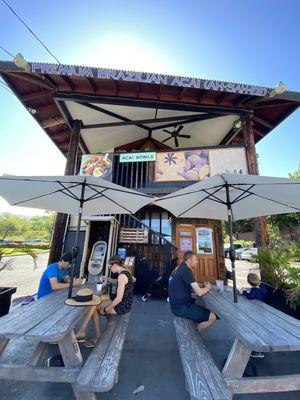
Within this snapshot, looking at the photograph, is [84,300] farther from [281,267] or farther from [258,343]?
[281,267]

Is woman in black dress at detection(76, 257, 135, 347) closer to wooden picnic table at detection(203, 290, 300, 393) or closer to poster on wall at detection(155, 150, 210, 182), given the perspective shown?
wooden picnic table at detection(203, 290, 300, 393)

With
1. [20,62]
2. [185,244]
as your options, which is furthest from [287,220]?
[20,62]

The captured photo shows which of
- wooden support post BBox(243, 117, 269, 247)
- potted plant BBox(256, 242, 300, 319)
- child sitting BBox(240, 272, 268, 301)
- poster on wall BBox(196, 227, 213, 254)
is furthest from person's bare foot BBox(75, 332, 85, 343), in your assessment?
poster on wall BBox(196, 227, 213, 254)

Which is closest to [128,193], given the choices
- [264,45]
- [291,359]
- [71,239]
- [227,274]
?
[291,359]

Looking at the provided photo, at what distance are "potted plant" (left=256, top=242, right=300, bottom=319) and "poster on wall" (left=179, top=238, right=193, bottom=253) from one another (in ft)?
10.5

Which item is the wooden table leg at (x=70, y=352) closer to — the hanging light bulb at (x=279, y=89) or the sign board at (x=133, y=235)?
the sign board at (x=133, y=235)

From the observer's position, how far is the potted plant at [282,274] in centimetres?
341

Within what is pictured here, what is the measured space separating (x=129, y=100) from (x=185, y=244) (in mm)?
5673

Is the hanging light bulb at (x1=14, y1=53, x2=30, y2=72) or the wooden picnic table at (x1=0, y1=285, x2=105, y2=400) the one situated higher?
the hanging light bulb at (x1=14, y1=53, x2=30, y2=72)

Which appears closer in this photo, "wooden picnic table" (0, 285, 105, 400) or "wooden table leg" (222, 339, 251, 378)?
"wooden picnic table" (0, 285, 105, 400)

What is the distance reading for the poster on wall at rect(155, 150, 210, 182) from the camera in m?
6.24

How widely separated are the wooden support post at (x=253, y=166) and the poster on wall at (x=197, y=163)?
15 cm

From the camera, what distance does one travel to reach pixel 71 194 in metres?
3.57

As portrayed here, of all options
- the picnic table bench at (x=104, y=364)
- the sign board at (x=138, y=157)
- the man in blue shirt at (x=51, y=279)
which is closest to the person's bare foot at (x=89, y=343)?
the picnic table bench at (x=104, y=364)
